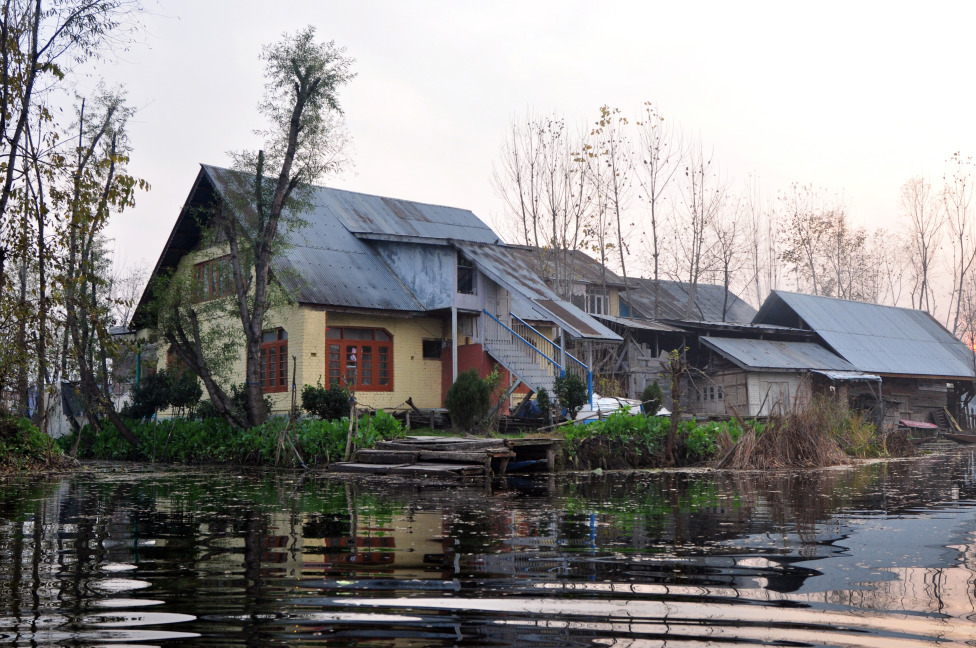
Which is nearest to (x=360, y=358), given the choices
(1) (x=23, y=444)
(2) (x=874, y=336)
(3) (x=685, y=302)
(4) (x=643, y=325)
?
(1) (x=23, y=444)

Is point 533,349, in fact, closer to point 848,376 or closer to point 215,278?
point 215,278

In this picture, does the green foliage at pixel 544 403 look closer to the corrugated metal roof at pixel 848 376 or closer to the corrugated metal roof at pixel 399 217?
the corrugated metal roof at pixel 399 217

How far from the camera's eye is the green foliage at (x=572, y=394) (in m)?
22.3

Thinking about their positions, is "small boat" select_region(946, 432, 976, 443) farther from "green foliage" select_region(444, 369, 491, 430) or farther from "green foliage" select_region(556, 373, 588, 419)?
"green foliage" select_region(444, 369, 491, 430)

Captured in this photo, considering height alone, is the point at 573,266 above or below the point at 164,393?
above

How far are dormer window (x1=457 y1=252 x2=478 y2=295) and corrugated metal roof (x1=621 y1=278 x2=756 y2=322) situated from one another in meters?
13.7

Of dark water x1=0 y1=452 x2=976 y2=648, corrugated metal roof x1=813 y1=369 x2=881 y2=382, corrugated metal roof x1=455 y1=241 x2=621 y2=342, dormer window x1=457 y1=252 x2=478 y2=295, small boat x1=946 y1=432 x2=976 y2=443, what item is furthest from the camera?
small boat x1=946 y1=432 x2=976 y2=443

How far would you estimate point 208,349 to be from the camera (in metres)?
25.5

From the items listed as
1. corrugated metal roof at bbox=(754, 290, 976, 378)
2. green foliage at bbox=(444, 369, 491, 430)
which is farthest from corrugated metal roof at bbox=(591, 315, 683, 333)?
green foliage at bbox=(444, 369, 491, 430)

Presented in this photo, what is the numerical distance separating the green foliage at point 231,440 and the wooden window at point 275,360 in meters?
2.34

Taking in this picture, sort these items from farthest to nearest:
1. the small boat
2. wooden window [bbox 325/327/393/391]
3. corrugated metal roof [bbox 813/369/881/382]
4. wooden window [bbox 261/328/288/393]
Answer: the small boat → corrugated metal roof [bbox 813/369/881/382] → wooden window [bbox 261/328/288/393] → wooden window [bbox 325/327/393/391]

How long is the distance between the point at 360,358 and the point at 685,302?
23360 mm

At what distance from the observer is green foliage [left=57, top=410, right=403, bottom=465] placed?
19359mm

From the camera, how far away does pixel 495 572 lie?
5.28 m
